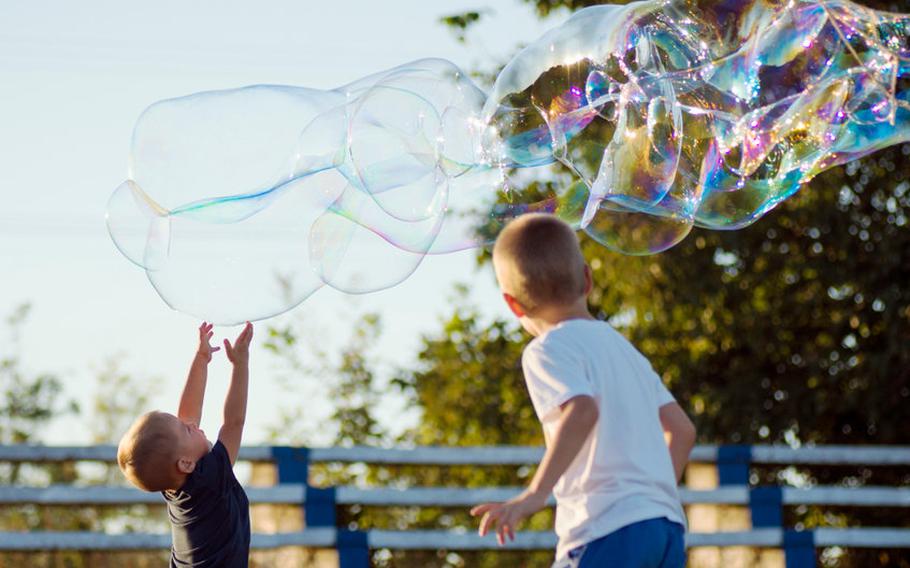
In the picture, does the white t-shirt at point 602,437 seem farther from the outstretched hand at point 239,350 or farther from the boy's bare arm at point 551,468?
the outstretched hand at point 239,350

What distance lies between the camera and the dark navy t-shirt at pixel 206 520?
4.41 m

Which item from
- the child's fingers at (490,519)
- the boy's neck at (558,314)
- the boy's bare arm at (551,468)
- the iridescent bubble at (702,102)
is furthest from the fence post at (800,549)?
the child's fingers at (490,519)

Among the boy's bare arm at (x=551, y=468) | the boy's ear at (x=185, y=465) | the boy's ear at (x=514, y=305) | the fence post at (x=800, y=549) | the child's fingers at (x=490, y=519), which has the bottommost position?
the fence post at (x=800, y=549)

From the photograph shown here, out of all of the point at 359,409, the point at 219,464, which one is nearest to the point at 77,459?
the point at 219,464

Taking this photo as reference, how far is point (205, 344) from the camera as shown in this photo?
4699mm

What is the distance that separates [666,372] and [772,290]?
1.13 meters

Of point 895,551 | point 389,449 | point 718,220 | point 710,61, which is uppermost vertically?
point 710,61

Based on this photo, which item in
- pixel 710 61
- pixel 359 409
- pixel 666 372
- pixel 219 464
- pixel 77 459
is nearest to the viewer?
pixel 219 464

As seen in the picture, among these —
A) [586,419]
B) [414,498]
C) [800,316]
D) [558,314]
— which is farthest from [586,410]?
[800,316]

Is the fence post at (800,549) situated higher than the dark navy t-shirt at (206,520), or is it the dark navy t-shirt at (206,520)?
the dark navy t-shirt at (206,520)

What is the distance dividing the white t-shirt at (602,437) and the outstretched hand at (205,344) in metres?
1.35

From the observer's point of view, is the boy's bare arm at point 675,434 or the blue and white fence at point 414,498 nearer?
the boy's bare arm at point 675,434

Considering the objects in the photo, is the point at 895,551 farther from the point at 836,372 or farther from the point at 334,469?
the point at 334,469

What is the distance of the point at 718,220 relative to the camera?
5434 mm
